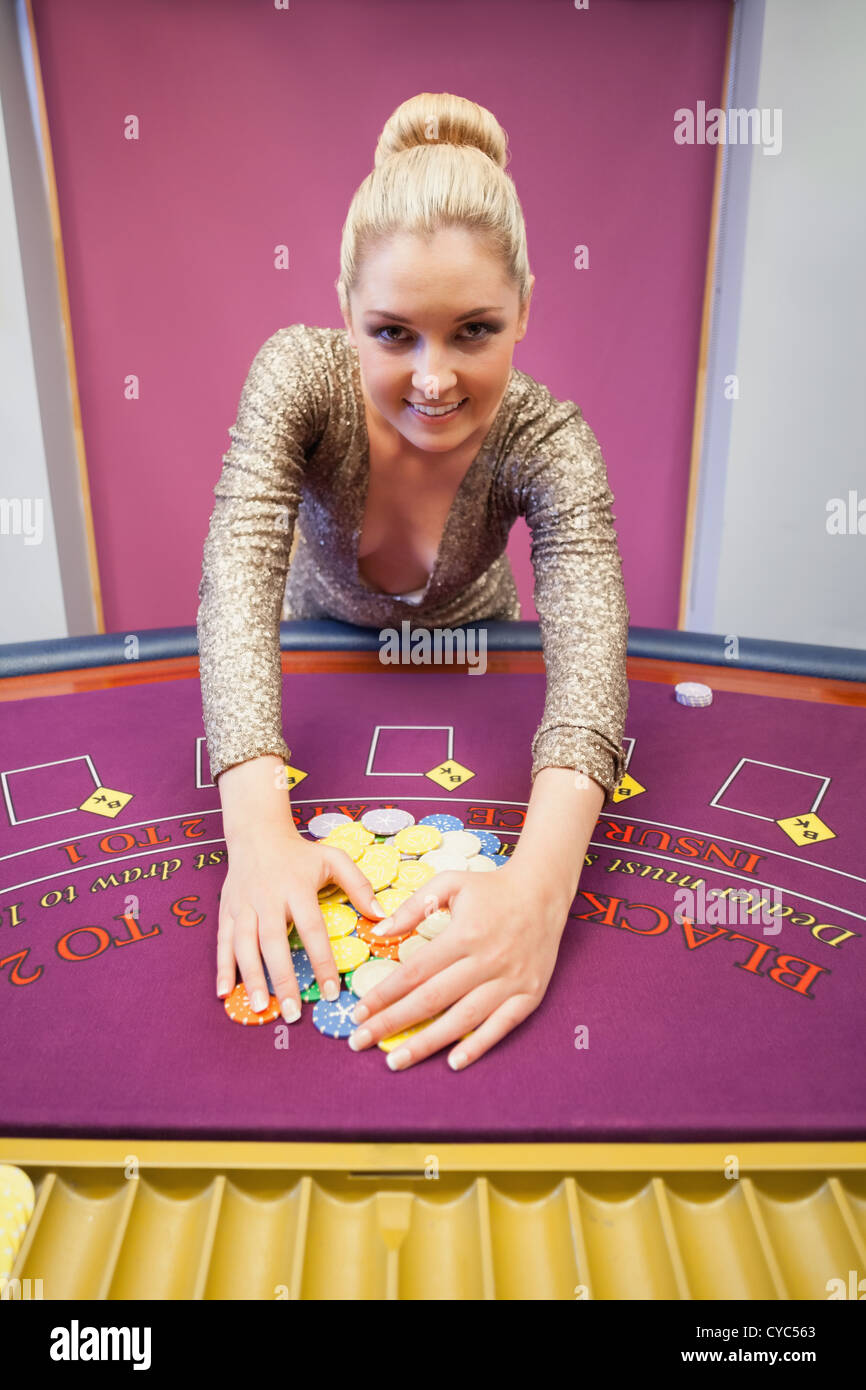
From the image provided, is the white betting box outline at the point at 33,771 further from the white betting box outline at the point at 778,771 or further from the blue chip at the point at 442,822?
the white betting box outline at the point at 778,771

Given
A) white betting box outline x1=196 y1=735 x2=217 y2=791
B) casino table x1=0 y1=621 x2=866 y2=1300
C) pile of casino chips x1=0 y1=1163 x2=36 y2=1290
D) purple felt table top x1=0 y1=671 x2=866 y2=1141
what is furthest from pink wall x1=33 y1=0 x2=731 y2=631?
pile of casino chips x1=0 y1=1163 x2=36 y2=1290

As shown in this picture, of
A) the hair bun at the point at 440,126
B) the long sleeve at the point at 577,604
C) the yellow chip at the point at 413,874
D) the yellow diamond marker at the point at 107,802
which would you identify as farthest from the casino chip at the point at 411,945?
the hair bun at the point at 440,126

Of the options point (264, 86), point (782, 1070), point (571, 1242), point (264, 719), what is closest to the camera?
point (571, 1242)

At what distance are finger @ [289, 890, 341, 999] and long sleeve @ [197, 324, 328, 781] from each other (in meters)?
0.27

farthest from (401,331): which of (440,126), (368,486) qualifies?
(368,486)

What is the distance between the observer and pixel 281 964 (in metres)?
1.07

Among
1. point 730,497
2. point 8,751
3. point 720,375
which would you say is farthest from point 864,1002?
point 720,375

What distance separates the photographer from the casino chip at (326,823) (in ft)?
4.47

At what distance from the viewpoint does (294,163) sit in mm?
3523

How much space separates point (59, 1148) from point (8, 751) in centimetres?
88

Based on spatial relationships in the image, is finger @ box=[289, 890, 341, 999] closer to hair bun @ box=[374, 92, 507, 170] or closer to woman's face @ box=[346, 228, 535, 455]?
woman's face @ box=[346, 228, 535, 455]

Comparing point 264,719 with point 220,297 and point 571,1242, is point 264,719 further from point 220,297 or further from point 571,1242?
point 220,297

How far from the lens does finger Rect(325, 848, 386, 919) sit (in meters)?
1.16

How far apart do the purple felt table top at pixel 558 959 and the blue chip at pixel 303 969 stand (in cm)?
6
